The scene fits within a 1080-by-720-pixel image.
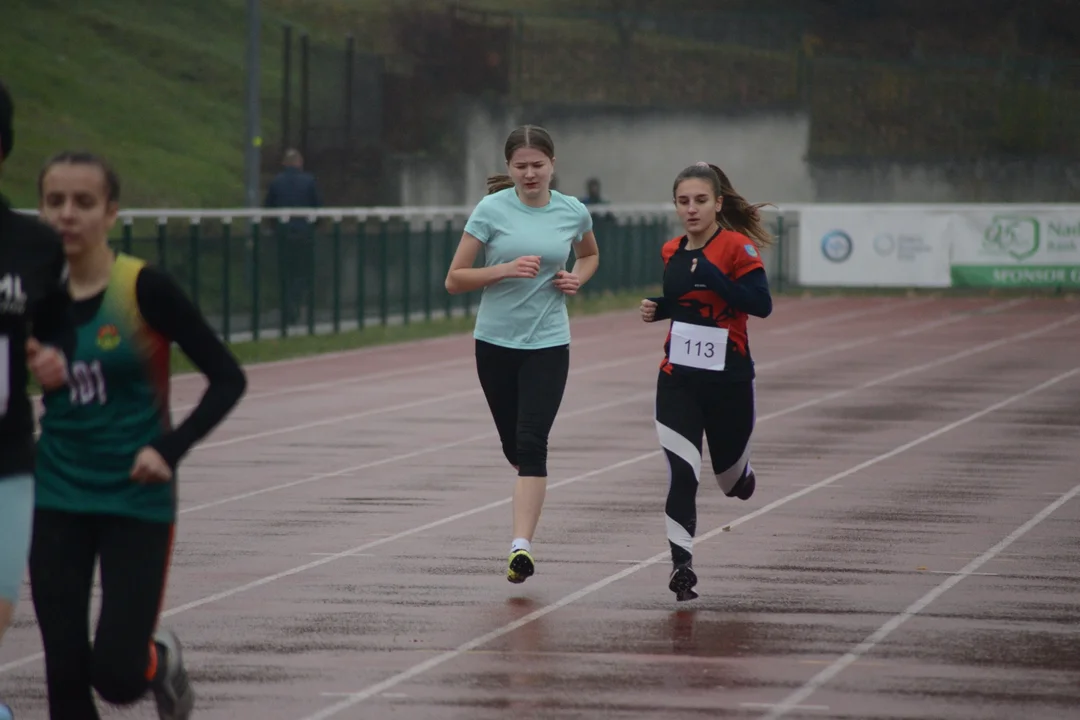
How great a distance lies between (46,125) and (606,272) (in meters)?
11.1

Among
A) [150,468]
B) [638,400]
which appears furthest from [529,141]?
[638,400]

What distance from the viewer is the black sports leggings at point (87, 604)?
5.54m

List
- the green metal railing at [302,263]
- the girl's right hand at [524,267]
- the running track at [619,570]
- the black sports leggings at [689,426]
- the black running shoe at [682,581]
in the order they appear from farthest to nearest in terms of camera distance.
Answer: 1. the green metal railing at [302,263]
2. the girl's right hand at [524,267]
3. the black sports leggings at [689,426]
4. the black running shoe at [682,581]
5. the running track at [619,570]

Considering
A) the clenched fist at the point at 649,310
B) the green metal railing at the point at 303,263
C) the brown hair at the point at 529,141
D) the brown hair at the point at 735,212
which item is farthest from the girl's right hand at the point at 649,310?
the green metal railing at the point at 303,263

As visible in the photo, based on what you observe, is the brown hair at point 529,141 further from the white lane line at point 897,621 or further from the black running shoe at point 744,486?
the white lane line at point 897,621

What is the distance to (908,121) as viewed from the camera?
49156mm

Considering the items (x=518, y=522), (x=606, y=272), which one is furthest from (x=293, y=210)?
(x=518, y=522)

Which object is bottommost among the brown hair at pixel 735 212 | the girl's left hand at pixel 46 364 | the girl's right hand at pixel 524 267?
the girl's left hand at pixel 46 364

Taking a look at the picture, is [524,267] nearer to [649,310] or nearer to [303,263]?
[649,310]

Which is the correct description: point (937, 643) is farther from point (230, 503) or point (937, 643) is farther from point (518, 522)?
point (230, 503)

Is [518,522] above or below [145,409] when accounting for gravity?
below

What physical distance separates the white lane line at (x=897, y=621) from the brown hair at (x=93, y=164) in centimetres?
259

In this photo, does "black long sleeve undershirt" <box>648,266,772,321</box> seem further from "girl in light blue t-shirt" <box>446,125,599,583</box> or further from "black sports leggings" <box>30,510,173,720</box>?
"black sports leggings" <box>30,510,173,720</box>

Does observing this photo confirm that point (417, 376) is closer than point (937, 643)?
No
